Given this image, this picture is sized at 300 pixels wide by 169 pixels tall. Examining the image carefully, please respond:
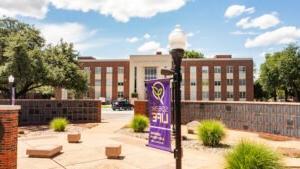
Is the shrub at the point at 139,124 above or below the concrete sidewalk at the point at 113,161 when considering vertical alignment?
above

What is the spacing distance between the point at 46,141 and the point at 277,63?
48944 mm

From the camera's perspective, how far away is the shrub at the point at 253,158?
768 centimetres

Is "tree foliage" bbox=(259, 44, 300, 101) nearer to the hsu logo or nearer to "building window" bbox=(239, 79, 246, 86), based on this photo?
"building window" bbox=(239, 79, 246, 86)

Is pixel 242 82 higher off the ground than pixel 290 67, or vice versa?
pixel 290 67

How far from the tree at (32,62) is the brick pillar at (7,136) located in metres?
17.5

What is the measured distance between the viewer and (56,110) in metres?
24.0

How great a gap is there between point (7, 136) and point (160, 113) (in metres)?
3.80

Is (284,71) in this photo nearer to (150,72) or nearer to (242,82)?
(242,82)

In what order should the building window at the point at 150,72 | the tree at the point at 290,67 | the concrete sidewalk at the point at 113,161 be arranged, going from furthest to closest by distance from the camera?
the building window at the point at 150,72
the tree at the point at 290,67
the concrete sidewalk at the point at 113,161

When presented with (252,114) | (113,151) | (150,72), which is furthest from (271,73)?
(113,151)

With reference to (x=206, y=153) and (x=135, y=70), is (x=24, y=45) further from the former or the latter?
(x=135, y=70)

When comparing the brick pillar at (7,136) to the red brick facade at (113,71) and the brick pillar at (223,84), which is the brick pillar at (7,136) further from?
the red brick facade at (113,71)

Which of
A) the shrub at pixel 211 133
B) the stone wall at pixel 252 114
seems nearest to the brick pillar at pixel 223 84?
the stone wall at pixel 252 114

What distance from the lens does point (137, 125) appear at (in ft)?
59.2
